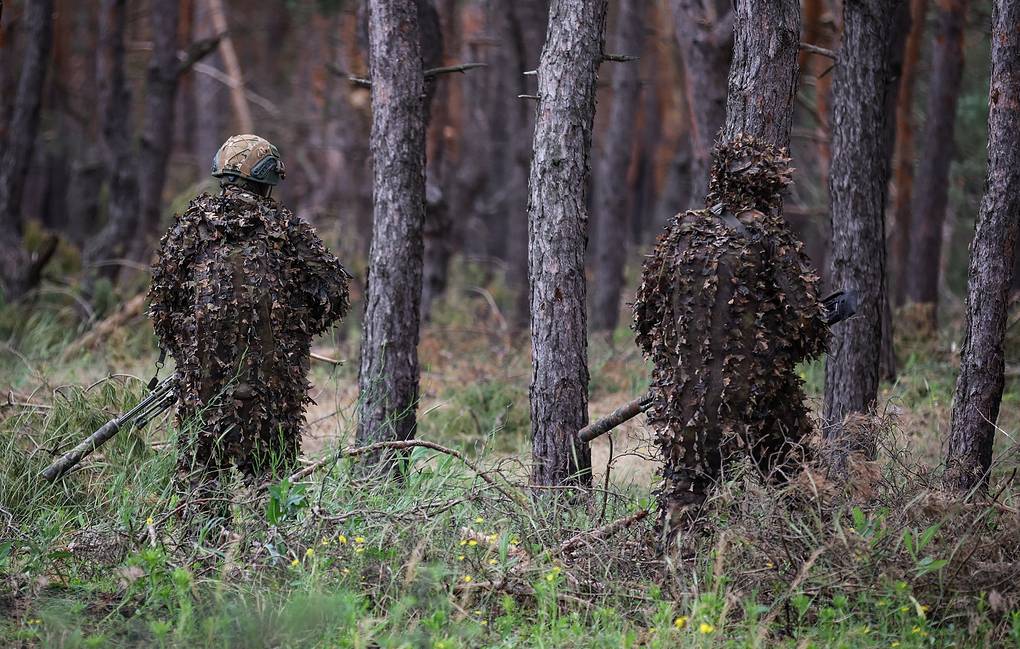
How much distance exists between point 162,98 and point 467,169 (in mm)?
6934

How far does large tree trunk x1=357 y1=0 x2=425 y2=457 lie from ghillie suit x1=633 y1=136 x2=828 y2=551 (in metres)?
2.14

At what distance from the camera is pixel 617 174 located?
13.9m

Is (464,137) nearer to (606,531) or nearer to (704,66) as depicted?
(704,66)

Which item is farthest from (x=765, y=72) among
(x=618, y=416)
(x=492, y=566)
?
(x=492, y=566)

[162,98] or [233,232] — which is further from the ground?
[162,98]

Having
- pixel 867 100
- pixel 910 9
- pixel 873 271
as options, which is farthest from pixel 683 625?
pixel 910 9

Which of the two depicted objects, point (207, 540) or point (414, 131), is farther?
point (414, 131)

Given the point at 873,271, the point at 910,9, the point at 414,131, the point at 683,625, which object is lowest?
the point at 683,625

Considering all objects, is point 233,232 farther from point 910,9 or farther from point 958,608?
point 910,9

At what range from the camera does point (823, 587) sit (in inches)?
180

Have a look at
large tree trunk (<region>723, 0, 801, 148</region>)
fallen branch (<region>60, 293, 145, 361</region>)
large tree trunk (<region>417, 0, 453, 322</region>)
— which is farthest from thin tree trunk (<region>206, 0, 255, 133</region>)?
large tree trunk (<region>723, 0, 801, 148</region>)

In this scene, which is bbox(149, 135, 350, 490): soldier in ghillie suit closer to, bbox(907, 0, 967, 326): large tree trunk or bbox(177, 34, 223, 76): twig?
bbox(907, 0, 967, 326): large tree trunk

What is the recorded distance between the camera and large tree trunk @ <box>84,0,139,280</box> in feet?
45.2

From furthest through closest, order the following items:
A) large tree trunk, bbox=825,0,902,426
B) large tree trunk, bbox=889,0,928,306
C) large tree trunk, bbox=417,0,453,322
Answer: large tree trunk, bbox=889,0,928,306
large tree trunk, bbox=417,0,453,322
large tree trunk, bbox=825,0,902,426
